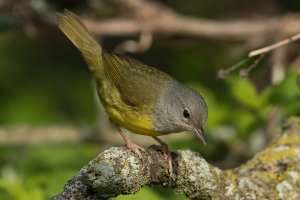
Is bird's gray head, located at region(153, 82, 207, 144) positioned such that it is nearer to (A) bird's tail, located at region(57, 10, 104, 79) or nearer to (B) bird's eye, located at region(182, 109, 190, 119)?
(B) bird's eye, located at region(182, 109, 190, 119)

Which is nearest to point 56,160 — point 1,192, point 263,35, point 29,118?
point 1,192

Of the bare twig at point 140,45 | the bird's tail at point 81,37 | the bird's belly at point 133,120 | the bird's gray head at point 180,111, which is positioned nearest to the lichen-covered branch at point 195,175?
the bird's gray head at point 180,111

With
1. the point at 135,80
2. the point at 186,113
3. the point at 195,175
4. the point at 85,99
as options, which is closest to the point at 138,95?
the point at 135,80

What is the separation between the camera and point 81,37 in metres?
5.00

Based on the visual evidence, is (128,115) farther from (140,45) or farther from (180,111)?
(140,45)

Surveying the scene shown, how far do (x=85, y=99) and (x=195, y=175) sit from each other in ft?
15.3

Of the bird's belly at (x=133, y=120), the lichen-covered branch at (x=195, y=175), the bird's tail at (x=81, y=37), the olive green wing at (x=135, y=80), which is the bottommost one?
the lichen-covered branch at (x=195, y=175)

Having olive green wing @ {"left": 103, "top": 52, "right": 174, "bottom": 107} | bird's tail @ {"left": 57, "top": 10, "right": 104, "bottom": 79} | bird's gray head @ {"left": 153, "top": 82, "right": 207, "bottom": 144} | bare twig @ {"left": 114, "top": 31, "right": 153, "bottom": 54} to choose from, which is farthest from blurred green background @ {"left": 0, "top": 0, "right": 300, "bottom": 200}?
bird's tail @ {"left": 57, "top": 10, "right": 104, "bottom": 79}

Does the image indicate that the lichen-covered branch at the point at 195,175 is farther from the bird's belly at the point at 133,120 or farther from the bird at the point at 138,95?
the bird's belly at the point at 133,120

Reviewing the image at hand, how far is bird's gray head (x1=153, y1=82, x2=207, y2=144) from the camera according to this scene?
13.7 feet

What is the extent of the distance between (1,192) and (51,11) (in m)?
2.15

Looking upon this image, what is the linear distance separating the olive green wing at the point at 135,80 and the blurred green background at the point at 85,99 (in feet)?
2.10

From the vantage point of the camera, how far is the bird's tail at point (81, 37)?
4.94 metres

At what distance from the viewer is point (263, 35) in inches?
238
